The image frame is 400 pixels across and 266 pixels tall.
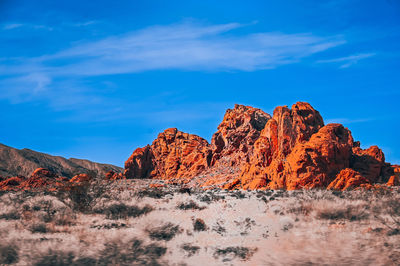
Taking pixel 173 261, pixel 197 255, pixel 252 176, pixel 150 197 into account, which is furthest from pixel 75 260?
pixel 252 176

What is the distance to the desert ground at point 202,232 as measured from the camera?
13.7 meters

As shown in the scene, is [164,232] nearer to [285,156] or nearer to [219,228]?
[219,228]

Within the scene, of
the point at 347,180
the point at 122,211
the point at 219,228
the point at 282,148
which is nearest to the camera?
the point at 219,228

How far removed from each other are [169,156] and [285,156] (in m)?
39.8

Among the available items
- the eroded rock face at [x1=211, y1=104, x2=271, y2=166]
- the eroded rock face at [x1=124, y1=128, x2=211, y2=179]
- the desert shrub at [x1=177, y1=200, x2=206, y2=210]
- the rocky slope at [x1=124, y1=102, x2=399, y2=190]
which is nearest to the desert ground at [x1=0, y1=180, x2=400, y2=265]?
the desert shrub at [x1=177, y1=200, x2=206, y2=210]

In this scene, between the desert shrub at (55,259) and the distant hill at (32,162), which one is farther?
the distant hill at (32,162)

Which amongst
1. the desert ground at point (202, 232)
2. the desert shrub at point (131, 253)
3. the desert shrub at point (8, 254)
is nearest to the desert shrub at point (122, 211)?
the desert ground at point (202, 232)

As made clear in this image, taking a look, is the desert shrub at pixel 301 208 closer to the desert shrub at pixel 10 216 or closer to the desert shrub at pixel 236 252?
the desert shrub at pixel 236 252

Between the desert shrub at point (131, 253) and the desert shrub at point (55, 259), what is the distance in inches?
42.0

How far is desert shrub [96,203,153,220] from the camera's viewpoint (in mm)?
18448

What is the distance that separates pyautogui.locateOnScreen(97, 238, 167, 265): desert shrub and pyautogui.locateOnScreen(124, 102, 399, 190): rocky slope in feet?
75.8

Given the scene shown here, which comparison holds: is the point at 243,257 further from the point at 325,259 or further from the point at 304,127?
the point at 304,127

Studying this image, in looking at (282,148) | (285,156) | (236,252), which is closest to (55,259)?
(236,252)

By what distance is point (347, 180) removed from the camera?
113 feet
